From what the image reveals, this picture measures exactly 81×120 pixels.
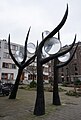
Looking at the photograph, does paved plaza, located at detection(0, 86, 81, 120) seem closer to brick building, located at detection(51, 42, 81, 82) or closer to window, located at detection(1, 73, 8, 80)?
window, located at detection(1, 73, 8, 80)

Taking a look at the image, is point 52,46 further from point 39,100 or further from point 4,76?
point 4,76

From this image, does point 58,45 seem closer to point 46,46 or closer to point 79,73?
point 46,46

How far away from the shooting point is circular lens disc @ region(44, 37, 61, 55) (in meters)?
10.4

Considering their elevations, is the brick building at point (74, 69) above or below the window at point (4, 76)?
above

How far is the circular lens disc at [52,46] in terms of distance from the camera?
408 inches

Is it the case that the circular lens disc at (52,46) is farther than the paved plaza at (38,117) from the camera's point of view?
Yes

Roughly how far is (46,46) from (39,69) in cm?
167

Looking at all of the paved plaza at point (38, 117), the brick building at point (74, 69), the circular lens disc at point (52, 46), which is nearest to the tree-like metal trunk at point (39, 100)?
the paved plaza at point (38, 117)

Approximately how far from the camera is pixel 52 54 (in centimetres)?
1030

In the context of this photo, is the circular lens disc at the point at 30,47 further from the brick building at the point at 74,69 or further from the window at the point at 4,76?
the brick building at the point at 74,69

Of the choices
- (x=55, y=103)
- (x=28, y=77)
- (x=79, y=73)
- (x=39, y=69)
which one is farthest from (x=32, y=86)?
(x=79, y=73)

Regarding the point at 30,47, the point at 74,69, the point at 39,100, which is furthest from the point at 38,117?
the point at 74,69

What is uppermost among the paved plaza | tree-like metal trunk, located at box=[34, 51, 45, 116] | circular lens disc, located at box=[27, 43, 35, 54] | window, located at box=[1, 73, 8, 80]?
circular lens disc, located at box=[27, 43, 35, 54]

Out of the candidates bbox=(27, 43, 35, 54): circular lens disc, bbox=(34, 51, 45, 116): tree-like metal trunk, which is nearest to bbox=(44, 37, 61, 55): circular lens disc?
bbox=(34, 51, 45, 116): tree-like metal trunk
